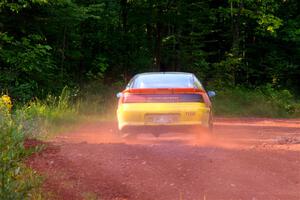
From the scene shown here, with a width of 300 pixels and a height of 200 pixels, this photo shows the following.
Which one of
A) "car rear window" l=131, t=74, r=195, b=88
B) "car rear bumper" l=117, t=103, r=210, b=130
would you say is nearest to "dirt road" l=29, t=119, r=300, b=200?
"car rear bumper" l=117, t=103, r=210, b=130

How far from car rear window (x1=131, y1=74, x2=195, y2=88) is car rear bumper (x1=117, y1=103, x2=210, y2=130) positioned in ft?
1.99

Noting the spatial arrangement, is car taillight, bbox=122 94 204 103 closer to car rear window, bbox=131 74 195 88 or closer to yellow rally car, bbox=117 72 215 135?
yellow rally car, bbox=117 72 215 135

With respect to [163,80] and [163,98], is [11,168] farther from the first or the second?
[163,80]

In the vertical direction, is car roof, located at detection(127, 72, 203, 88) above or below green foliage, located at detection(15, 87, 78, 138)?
above

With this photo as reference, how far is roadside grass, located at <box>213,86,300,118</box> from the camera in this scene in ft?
80.3

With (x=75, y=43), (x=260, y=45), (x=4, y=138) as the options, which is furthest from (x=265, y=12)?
(x=4, y=138)

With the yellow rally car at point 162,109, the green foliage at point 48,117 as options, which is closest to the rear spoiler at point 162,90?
the yellow rally car at point 162,109

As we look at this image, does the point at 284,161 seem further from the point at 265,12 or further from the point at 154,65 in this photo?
the point at 265,12

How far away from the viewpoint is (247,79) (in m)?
36.0

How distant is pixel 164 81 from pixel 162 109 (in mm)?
1060

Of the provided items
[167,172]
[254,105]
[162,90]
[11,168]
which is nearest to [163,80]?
[162,90]

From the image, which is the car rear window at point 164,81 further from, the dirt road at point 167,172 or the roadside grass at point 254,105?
the roadside grass at point 254,105

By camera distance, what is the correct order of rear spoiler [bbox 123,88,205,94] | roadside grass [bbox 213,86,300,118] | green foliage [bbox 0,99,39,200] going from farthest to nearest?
roadside grass [bbox 213,86,300,118] → rear spoiler [bbox 123,88,205,94] → green foliage [bbox 0,99,39,200]

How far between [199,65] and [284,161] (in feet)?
71.3
